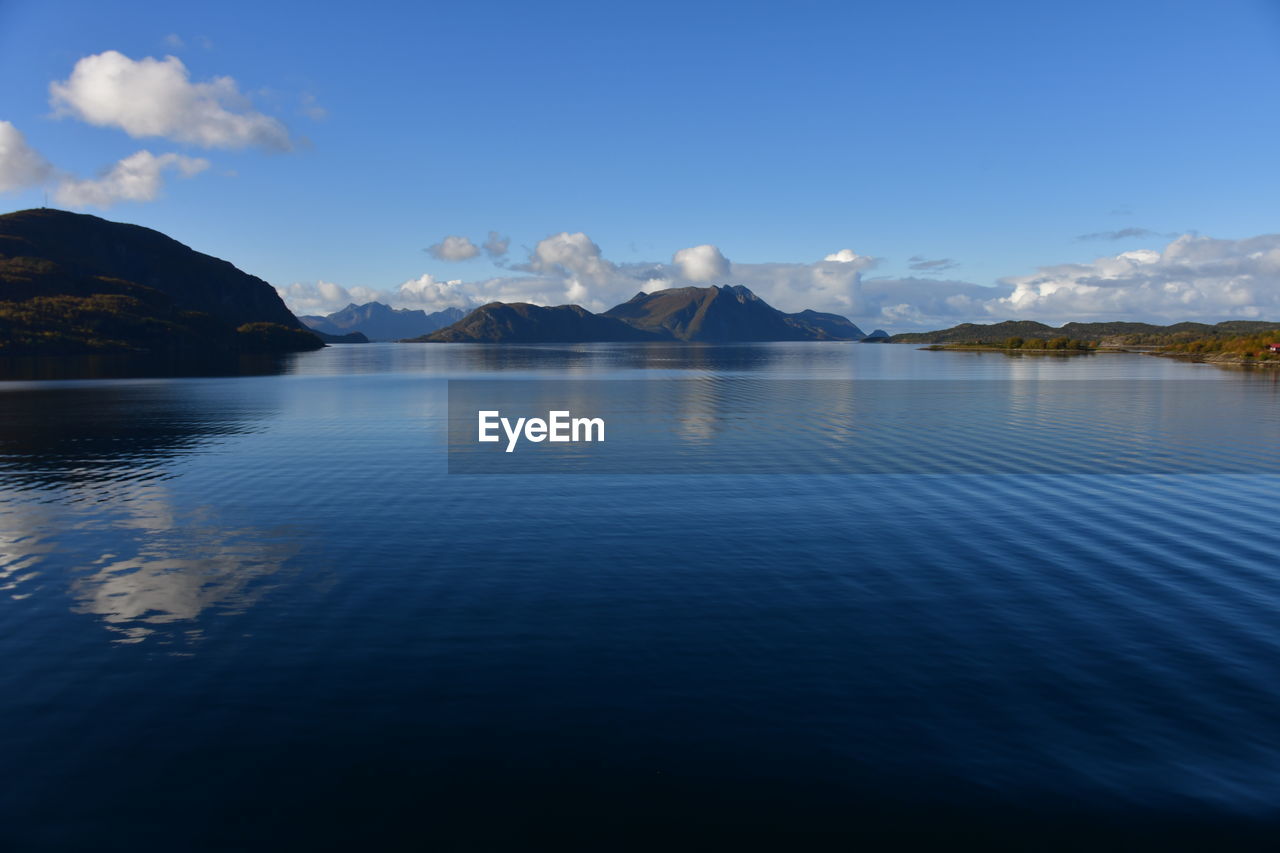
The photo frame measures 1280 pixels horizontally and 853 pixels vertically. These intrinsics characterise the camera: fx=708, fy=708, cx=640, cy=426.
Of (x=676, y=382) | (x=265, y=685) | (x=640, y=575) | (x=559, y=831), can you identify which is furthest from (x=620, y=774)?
(x=676, y=382)

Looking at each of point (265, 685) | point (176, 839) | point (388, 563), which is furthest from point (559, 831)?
point (388, 563)

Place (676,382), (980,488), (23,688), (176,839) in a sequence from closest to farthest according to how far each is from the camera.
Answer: (176,839)
(23,688)
(980,488)
(676,382)

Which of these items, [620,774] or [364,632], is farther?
[364,632]

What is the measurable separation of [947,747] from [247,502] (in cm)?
3904

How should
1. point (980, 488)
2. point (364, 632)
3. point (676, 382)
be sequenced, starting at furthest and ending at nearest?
point (676, 382), point (980, 488), point (364, 632)

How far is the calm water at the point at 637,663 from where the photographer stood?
1430cm

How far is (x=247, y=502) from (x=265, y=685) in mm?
25545

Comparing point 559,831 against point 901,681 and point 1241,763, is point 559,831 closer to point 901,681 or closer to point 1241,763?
point 901,681

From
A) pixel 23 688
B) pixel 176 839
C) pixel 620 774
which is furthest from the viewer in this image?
pixel 23 688

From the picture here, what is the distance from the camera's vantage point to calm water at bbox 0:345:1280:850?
46.9ft

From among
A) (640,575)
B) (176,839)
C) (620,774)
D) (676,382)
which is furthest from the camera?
(676,382)

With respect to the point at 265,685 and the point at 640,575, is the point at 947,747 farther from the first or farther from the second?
the point at 265,685

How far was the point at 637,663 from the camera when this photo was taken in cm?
2034

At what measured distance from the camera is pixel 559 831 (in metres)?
13.8
